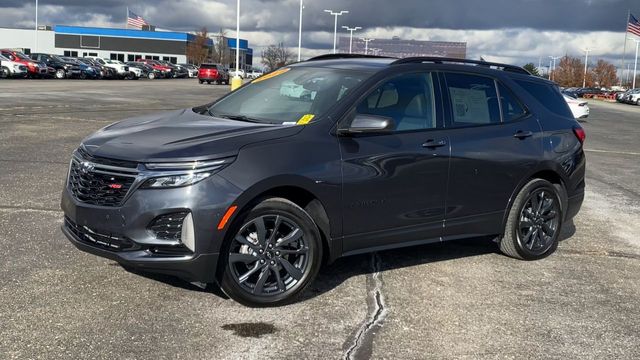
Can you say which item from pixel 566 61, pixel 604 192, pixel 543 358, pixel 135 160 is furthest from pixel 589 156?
pixel 566 61

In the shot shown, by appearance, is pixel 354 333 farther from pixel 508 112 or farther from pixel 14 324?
pixel 508 112

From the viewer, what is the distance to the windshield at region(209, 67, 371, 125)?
483cm

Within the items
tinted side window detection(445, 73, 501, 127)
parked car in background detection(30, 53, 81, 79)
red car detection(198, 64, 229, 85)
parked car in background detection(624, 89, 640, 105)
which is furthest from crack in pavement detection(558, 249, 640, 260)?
parked car in background detection(624, 89, 640, 105)

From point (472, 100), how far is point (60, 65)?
47.5 m

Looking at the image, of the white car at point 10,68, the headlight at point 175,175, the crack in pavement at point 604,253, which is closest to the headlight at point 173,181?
the headlight at point 175,175

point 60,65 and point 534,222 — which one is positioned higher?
point 60,65

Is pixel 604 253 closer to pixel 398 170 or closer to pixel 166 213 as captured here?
pixel 398 170

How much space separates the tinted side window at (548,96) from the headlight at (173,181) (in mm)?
3551

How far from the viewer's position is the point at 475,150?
17.6 feet

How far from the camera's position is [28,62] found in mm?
42531

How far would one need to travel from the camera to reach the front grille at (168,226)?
4027mm

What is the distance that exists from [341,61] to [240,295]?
2.36m

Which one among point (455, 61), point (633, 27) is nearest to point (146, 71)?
point (633, 27)

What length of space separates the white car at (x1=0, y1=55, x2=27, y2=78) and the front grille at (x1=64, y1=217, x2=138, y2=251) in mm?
41411
